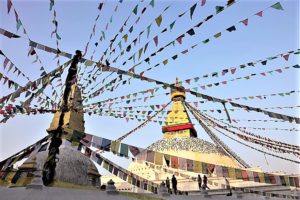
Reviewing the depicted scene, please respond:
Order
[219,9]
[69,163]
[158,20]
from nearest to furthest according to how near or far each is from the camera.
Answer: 1. [219,9]
2. [158,20]
3. [69,163]

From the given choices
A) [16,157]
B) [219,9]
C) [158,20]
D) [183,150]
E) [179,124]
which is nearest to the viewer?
[219,9]

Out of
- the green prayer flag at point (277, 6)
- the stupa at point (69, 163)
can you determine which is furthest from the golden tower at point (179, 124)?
the green prayer flag at point (277, 6)

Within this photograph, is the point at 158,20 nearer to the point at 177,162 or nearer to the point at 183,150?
the point at 177,162

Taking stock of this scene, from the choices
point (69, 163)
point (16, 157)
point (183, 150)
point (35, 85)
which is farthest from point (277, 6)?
point (183, 150)

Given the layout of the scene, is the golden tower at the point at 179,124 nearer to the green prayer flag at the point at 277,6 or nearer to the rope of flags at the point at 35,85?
the rope of flags at the point at 35,85

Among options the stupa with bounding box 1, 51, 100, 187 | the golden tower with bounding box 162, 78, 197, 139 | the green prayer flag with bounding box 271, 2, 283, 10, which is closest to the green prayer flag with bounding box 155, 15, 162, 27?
the green prayer flag with bounding box 271, 2, 283, 10

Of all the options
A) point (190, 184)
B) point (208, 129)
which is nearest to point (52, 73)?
point (190, 184)

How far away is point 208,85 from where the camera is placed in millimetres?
7703

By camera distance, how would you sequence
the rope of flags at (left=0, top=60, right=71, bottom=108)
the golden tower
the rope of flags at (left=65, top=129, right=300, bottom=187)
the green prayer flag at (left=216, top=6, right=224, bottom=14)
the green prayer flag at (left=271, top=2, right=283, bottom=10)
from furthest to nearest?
the golden tower → the rope of flags at (left=0, top=60, right=71, bottom=108) → the rope of flags at (left=65, top=129, right=300, bottom=187) → the green prayer flag at (left=216, top=6, right=224, bottom=14) → the green prayer flag at (left=271, top=2, right=283, bottom=10)

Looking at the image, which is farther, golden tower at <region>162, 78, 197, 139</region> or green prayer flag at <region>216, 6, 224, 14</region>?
golden tower at <region>162, 78, 197, 139</region>

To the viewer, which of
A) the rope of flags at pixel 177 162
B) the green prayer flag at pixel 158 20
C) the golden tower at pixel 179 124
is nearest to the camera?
the green prayer flag at pixel 158 20

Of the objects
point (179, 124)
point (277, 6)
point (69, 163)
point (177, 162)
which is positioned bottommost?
point (69, 163)

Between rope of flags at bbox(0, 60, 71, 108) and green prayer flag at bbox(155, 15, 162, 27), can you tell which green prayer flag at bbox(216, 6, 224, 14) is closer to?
green prayer flag at bbox(155, 15, 162, 27)

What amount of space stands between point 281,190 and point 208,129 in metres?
8.51
